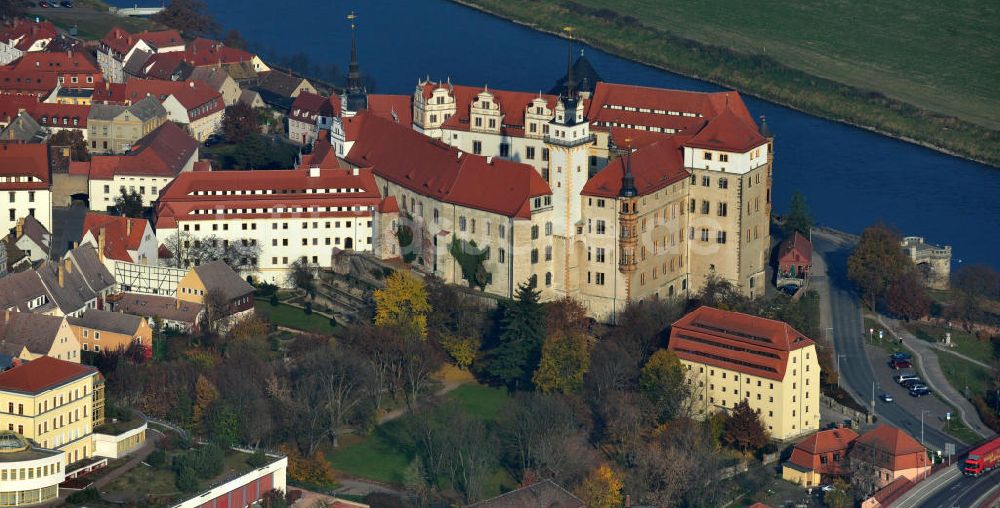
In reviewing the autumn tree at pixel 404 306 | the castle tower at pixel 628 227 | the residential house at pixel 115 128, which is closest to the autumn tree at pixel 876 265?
the castle tower at pixel 628 227

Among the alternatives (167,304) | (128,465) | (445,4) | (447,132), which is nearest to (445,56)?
(445,4)

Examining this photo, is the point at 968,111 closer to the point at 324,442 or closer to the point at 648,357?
the point at 648,357

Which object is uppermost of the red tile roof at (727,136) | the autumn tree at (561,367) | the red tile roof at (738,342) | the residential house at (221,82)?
the red tile roof at (727,136)

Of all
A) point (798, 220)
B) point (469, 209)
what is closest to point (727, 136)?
point (798, 220)

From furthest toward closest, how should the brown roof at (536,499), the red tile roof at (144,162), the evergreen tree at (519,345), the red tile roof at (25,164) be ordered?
the red tile roof at (144,162) < the red tile roof at (25,164) < the evergreen tree at (519,345) < the brown roof at (536,499)

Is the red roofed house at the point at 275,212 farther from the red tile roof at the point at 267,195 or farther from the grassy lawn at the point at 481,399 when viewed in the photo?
the grassy lawn at the point at 481,399

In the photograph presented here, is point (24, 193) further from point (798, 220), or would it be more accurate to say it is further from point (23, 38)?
point (798, 220)
